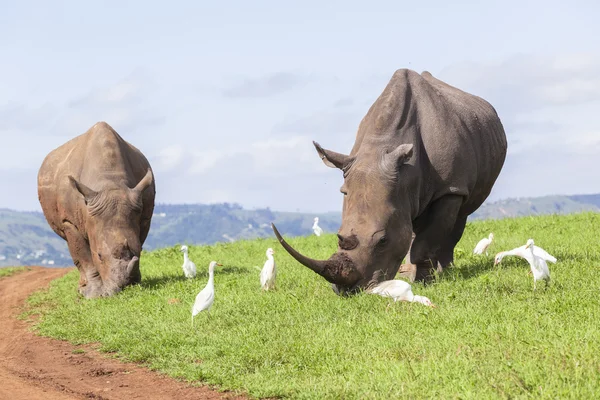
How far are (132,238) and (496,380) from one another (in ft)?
28.2

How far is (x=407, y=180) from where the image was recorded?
38.0 feet

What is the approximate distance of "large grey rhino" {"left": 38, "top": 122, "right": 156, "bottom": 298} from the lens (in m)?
14.3

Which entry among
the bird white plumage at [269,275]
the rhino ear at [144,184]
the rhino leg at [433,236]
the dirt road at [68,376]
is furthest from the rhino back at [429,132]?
the dirt road at [68,376]

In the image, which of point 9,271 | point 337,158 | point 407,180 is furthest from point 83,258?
point 9,271

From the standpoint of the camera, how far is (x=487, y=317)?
9.07 m

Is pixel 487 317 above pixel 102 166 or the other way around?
the other way around

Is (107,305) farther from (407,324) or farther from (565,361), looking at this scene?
(565,361)

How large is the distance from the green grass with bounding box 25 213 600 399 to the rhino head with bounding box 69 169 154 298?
38 centimetres

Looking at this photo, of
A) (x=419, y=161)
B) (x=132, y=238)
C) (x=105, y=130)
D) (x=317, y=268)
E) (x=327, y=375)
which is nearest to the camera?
(x=327, y=375)

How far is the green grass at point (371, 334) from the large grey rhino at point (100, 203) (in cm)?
60

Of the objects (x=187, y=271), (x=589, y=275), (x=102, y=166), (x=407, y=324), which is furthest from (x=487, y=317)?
(x=102, y=166)

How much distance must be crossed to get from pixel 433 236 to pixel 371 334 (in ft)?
11.9

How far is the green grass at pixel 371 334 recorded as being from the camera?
7199 mm

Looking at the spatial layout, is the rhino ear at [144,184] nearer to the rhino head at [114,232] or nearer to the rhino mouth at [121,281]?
the rhino head at [114,232]
